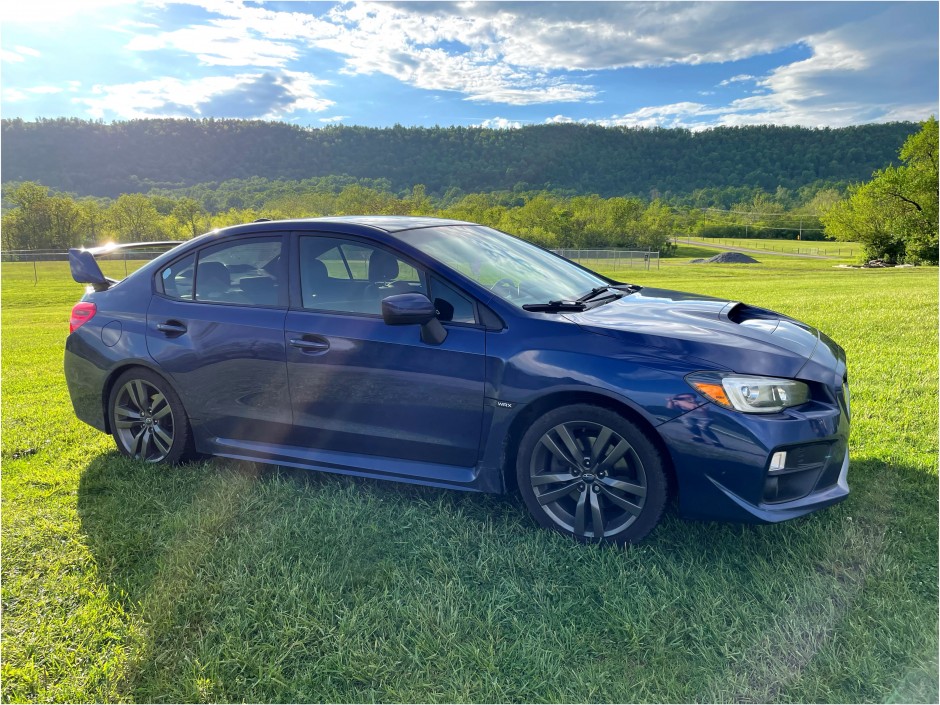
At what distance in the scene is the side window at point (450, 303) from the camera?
11.4 ft

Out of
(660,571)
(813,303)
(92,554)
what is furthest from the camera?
(813,303)

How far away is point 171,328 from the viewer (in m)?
4.21

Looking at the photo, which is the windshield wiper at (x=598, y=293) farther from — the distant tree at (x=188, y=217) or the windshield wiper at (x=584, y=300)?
the distant tree at (x=188, y=217)

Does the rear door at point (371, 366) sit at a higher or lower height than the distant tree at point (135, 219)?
lower

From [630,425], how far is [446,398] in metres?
0.96

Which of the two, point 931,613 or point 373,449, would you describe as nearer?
point 931,613

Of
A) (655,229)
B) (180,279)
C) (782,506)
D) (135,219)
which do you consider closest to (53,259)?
(135,219)


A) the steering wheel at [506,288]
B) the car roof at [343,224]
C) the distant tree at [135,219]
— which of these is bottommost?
the steering wheel at [506,288]

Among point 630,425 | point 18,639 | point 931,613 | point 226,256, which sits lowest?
point 18,639

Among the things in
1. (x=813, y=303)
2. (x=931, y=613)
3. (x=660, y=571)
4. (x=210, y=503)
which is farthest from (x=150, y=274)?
(x=813, y=303)

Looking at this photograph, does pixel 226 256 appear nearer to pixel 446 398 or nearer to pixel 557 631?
pixel 446 398

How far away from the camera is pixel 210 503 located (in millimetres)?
3846

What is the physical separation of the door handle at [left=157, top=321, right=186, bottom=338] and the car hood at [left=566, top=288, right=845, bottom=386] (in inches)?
99.3

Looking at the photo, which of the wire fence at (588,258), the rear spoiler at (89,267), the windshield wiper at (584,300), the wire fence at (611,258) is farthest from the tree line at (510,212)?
the windshield wiper at (584,300)
